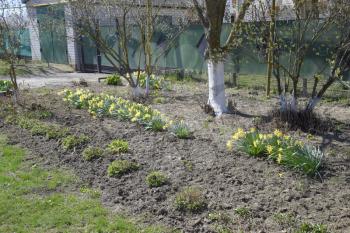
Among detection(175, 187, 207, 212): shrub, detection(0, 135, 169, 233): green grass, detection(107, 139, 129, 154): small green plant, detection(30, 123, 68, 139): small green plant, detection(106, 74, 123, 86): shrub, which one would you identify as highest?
detection(106, 74, 123, 86): shrub

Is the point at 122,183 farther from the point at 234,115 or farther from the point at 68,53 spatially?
the point at 68,53

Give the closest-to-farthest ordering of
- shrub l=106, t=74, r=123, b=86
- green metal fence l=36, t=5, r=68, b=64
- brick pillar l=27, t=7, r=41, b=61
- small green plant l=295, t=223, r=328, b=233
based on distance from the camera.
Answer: small green plant l=295, t=223, r=328, b=233
shrub l=106, t=74, r=123, b=86
green metal fence l=36, t=5, r=68, b=64
brick pillar l=27, t=7, r=41, b=61

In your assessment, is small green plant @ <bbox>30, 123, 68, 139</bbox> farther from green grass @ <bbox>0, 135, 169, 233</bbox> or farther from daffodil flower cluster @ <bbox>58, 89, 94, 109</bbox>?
daffodil flower cluster @ <bbox>58, 89, 94, 109</bbox>

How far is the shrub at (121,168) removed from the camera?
5.40m

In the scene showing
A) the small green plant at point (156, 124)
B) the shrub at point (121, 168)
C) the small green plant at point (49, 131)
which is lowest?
the shrub at point (121, 168)

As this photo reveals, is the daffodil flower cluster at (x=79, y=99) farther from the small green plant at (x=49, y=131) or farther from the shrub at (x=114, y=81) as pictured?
the shrub at (x=114, y=81)

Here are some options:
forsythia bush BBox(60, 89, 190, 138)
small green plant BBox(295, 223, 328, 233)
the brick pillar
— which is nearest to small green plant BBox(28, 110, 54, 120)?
forsythia bush BBox(60, 89, 190, 138)

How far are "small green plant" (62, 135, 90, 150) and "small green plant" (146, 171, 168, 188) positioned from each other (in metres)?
2.04

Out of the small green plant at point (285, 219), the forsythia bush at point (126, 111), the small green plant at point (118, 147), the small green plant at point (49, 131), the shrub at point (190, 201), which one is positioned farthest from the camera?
the small green plant at point (49, 131)

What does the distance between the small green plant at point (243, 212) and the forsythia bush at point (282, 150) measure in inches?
42.1

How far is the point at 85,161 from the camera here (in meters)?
6.03

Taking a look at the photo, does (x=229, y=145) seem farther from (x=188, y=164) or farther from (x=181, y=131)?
(x=181, y=131)

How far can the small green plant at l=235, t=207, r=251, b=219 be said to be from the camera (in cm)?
409

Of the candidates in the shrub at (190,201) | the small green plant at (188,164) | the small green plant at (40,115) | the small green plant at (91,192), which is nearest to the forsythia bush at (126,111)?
the small green plant at (40,115)
